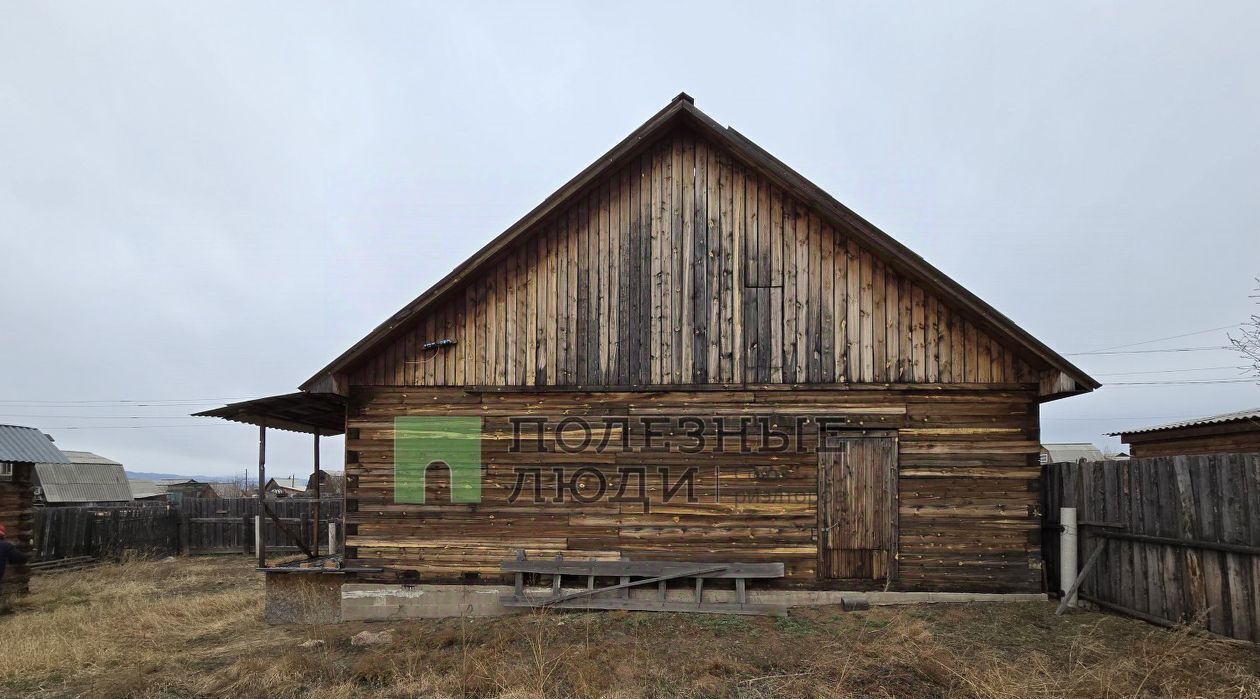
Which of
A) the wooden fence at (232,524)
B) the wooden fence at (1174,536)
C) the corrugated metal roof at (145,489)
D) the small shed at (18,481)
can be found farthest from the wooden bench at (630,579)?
the corrugated metal roof at (145,489)

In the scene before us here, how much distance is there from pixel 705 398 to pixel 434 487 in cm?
469

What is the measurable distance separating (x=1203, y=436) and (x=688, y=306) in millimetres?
16922

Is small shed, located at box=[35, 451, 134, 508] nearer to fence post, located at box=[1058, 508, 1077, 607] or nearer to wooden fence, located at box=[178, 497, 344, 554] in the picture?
wooden fence, located at box=[178, 497, 344, 554]

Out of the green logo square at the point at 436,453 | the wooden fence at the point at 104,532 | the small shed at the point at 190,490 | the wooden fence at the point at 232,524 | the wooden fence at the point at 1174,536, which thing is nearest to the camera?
the wooden fence at the point at 1174,536

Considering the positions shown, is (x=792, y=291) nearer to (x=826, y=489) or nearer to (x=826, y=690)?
(x=826, y=489)

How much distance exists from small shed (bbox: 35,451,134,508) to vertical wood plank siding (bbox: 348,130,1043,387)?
131 feet

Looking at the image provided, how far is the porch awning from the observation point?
11.3 meters

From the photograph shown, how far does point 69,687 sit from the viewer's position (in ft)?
27.4

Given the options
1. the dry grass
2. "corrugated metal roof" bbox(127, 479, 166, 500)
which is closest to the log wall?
the dry grass

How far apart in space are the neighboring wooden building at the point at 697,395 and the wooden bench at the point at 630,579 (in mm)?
208

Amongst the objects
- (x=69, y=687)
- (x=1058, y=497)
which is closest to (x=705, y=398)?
(x=1058, y=497)

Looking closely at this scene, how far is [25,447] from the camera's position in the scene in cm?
1645

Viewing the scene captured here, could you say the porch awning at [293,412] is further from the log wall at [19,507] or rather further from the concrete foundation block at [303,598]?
the log wall at [19,507]

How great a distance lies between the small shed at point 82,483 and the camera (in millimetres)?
41906
